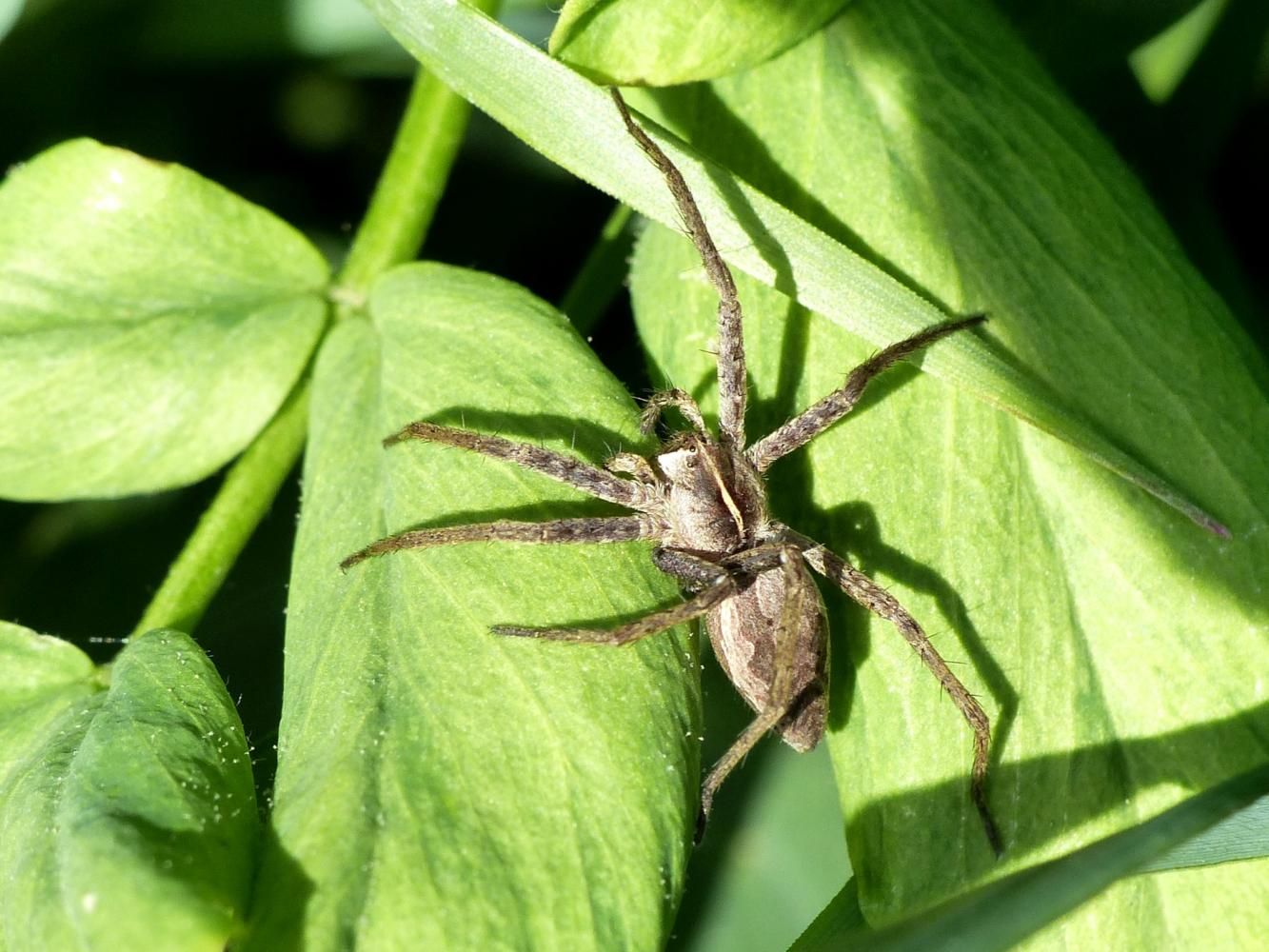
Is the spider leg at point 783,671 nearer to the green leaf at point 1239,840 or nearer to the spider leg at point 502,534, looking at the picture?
the spider leg at point 502,534

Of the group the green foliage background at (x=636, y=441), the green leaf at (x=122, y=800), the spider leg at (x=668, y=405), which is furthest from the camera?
the spider leg at (x=668, y=405)

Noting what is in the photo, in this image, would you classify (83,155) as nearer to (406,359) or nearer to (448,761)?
(406,359)

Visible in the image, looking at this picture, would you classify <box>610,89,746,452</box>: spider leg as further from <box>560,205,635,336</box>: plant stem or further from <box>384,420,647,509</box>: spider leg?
<box>560,205,635,336</box>: plant stem

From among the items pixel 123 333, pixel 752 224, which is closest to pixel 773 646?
pixel 752 224

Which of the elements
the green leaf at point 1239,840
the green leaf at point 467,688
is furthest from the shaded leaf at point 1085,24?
the green leaf at point 1239,840

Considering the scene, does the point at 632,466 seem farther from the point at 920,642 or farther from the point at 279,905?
the point at 279,905

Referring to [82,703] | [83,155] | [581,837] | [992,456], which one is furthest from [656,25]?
[82,703]
